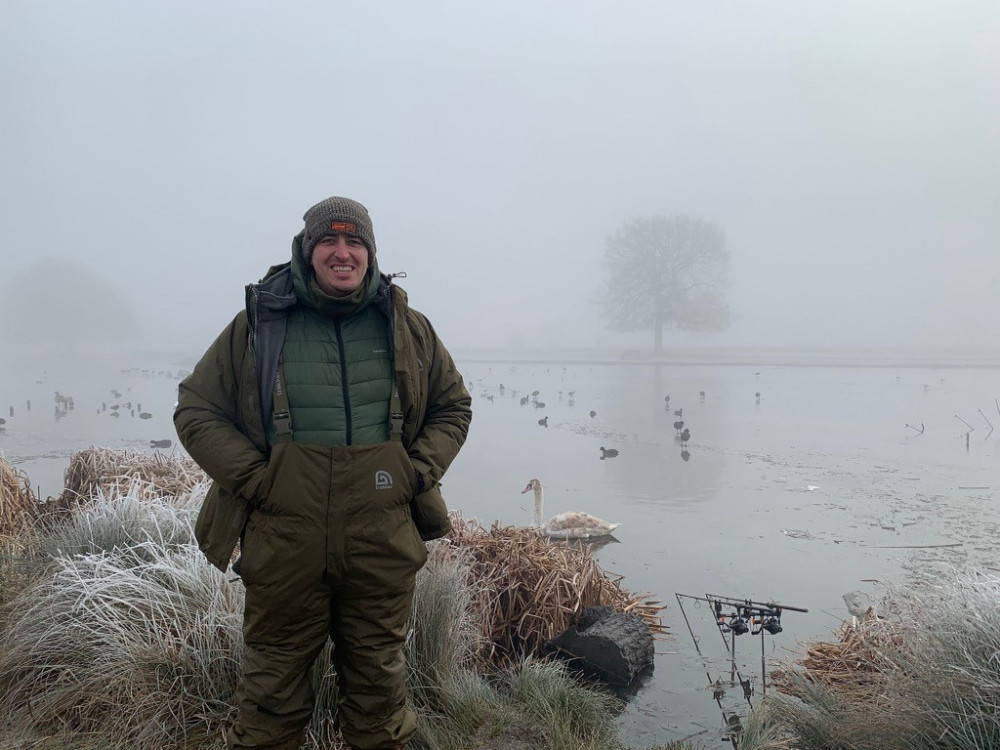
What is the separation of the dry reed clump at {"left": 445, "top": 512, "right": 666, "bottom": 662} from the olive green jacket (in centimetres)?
172

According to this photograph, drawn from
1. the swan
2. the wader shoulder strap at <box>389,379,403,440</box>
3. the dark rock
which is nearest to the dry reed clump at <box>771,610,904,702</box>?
the dark rock

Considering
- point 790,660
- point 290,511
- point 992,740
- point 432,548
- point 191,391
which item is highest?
point 191,391

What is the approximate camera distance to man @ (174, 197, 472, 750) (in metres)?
2.23

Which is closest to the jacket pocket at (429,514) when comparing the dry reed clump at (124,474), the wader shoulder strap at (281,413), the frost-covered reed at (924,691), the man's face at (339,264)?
the wader shoulder strap at (281,413)

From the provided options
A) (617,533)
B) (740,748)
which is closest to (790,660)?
(740,748)

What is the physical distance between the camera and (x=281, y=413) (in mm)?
2289

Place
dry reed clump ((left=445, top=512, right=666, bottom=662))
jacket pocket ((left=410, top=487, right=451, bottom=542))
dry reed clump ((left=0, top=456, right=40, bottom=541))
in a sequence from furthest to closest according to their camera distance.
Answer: dry reed clump ((left=0, top=456, right=40, bottom=541)) < dry reed clump ((left=445, top=512, right=666, bottom=662)) < jacket pocket ((left=410, top=487, right=451, bottom=542))

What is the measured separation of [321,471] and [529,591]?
2.43 m

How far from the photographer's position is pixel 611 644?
3.76 m

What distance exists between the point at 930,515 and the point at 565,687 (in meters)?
5.93

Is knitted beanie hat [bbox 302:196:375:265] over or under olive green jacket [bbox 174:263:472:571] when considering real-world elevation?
over

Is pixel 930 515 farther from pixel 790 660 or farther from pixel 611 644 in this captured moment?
pixel 611 644

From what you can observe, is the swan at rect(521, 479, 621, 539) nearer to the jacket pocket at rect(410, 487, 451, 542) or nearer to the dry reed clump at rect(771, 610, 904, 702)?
the dry reed clump at rect(771, 610, 904, 702)

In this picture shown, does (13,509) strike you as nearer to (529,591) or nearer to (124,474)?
(124,474)
